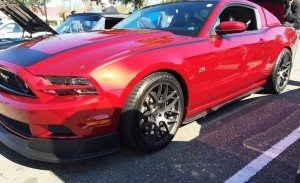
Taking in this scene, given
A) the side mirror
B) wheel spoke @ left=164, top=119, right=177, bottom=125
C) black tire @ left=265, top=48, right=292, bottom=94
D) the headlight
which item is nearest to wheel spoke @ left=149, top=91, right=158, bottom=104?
wheel spoke @ left=164, top=119, right=177, bottom=125

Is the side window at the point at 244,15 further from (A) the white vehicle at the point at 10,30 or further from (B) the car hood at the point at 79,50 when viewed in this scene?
(A) the white vehicle at the point at 10,30

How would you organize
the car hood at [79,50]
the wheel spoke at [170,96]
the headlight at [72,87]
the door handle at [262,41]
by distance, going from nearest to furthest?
the headlight at [72,87] → the car hood at [79,50] → the wheel spoke at [170,96] → the door handle at [262,41]

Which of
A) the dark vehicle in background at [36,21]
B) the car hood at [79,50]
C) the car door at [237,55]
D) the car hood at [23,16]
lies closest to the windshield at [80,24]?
the dark vehicle in background at [36,21]

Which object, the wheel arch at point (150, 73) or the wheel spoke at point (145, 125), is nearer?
the wheel arch at point (150, 73)

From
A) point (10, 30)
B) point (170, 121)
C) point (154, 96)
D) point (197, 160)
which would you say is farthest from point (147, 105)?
point (10, 30)

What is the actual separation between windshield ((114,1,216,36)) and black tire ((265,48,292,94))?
1.64 m

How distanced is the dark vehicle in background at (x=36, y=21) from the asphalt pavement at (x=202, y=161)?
8.48ft

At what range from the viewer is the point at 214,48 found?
11.4ft

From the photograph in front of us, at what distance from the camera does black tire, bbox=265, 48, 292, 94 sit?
191 inches

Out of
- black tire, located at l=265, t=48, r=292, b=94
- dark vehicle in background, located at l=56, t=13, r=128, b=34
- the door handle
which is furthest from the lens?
dark vehicle in background, located at l=56, t=13, r=128, b=34

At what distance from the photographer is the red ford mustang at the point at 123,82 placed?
2555 mm

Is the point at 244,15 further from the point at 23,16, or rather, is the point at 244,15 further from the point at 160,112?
the point at 23,16

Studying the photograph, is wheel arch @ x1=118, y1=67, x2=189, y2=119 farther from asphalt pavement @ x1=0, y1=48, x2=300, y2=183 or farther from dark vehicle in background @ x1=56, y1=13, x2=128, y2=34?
dark vehicle in background @ x1=56, y1=13, x2=128, y2=34

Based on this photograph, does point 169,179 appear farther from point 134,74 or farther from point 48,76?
point 48,76
